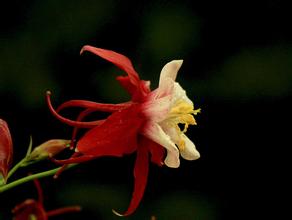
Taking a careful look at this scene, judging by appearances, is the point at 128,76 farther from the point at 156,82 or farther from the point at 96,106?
the point at 156,82

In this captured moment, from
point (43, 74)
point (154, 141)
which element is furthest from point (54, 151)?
point (43, 74)

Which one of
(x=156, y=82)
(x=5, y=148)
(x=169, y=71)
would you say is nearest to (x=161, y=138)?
(x=169, y=71)

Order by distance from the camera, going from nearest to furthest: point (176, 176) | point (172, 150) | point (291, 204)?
1. point (172, 150)
2. point (176, 176)
3. point (291, 204)

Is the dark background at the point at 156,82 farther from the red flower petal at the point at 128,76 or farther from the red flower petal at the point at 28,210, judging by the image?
the red flower petal at the point at 128,76

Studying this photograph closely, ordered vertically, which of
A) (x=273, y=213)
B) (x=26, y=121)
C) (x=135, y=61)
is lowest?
(x=273, y=213)

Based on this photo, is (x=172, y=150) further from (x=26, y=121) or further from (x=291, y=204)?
(x=291, y=204)
